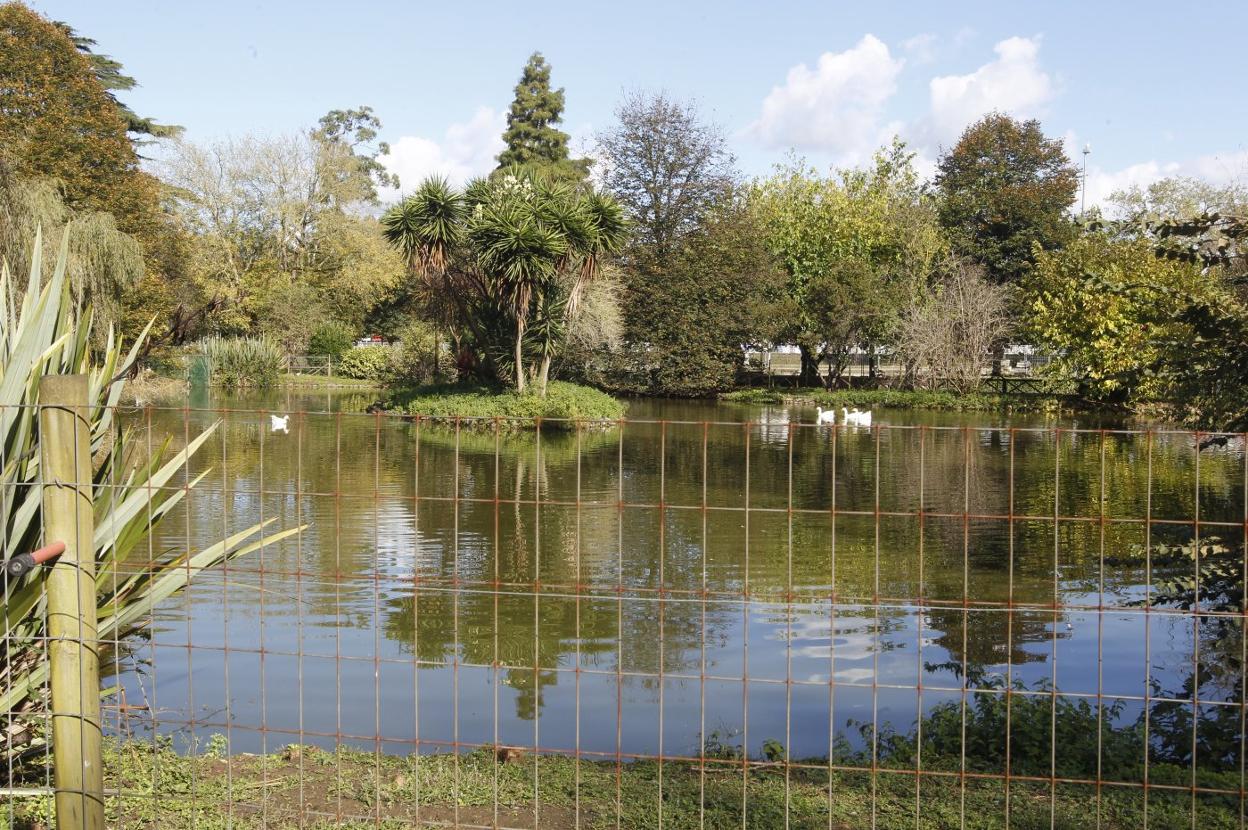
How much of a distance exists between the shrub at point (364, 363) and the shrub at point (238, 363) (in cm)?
366

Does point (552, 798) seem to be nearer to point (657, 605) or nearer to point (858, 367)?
point (657, 605)

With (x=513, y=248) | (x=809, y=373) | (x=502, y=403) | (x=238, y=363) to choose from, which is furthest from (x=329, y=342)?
(x=513, y=248)

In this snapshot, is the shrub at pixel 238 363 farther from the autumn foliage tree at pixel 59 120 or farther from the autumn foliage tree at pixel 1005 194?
the autumn foliage tree at pixel 1005 194

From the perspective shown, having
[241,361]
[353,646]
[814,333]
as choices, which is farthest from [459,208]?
[353,646]

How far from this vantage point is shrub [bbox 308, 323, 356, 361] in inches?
1576

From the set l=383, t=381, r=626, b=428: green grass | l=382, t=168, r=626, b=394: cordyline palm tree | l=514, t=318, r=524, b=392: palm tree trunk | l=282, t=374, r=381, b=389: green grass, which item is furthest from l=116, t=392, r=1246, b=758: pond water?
l=282, t=374, r=381, b=389: green grass

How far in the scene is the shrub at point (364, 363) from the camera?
3847 cm

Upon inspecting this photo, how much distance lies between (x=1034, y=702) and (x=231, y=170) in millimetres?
41420

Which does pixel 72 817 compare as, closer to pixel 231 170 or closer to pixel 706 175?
pixel 706 175

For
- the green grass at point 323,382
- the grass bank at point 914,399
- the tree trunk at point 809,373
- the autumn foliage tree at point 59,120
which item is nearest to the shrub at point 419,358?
the green grass at point 323,382

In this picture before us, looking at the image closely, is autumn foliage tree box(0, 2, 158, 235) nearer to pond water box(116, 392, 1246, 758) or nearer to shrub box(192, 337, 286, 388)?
shrub box(192, 337, 286, 388)

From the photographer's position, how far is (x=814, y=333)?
37844 mm

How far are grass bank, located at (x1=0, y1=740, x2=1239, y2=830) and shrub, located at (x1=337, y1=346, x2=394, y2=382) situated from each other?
1351 inches

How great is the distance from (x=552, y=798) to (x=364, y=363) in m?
35.9
